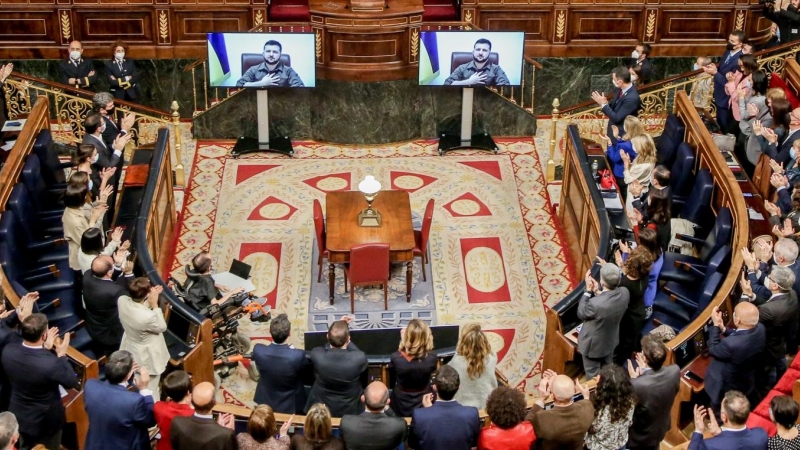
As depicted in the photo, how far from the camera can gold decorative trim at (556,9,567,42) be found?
14.6 meters

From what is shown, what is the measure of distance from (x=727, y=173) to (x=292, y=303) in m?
4.08

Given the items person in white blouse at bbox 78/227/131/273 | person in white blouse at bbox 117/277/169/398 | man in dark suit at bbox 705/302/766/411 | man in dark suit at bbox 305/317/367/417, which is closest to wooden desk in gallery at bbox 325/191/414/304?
person in white blouse at bbox 78/227/131/273

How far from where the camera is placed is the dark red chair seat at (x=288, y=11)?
48.1 ft

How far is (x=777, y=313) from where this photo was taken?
8289 mm

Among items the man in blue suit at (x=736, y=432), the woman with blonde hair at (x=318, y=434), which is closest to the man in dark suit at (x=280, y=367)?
the woman with blonde hair at (x=318, y=434)

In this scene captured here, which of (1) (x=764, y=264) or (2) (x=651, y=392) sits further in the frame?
(1) (x=764, y=264)

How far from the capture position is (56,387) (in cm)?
782

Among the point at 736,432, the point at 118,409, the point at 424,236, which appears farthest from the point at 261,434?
the point at 424,236

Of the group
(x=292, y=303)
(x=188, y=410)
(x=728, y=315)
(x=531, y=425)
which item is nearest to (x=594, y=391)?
(x=531, y=425)

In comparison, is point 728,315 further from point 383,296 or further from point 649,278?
point 383,296

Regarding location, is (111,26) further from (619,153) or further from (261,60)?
(619,153)

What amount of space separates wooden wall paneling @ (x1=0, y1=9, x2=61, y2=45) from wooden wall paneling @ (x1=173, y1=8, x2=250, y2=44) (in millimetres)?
1446

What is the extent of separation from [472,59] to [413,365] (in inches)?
246

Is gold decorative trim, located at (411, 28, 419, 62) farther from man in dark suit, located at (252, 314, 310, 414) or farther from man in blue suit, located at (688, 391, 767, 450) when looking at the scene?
man in blue suit, located at (688, 391, 767, 450)
